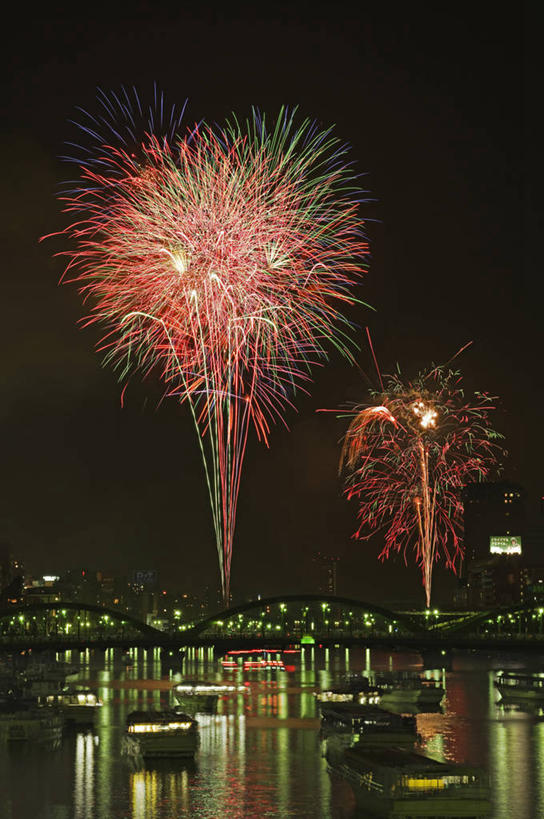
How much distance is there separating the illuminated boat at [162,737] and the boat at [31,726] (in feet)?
34.7

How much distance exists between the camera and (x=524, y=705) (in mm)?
123438

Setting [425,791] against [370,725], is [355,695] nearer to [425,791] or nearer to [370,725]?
[370,725]

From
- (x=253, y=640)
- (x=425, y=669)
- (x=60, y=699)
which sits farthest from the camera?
(x=425, y=669)

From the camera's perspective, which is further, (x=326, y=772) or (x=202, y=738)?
(x=202, y=738)

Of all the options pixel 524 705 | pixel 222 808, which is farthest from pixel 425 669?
pixel 222 808

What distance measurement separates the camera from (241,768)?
254 ft

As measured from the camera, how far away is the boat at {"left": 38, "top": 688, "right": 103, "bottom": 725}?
337 ft

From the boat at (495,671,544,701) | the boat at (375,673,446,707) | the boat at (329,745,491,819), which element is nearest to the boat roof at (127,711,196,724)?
the boat at (329,745,491,819)

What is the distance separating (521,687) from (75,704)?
162 feet

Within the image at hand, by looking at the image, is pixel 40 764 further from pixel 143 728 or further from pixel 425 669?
pixel 425 669

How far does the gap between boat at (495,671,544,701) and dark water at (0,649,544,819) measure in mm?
5503

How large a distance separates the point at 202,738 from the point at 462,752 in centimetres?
2105

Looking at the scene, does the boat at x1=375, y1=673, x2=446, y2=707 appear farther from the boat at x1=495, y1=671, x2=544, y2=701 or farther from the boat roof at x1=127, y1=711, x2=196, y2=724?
the boat roof at x1=127, y1=711, x2=196, y2=724

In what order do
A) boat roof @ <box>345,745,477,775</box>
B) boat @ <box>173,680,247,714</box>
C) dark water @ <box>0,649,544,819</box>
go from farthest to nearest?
1. boat @ <box>173,680,247,714</box>
2. dark water @ <box>0,649,544,819</box>
3. boat roof @ <box>345,745,477,775</box>
